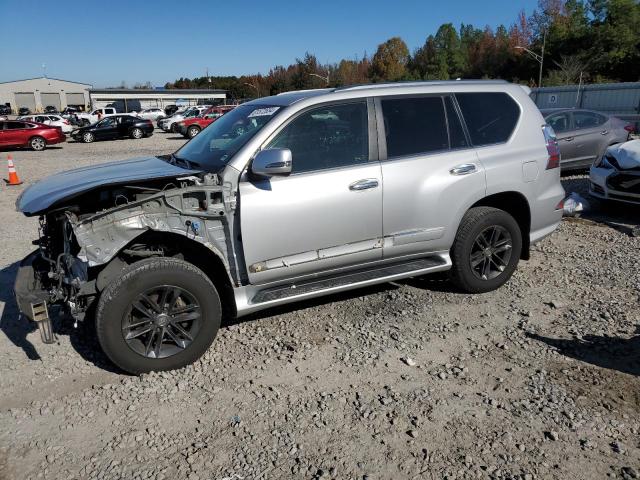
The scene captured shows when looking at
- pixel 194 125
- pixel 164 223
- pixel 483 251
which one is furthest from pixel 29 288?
pixel 194 125

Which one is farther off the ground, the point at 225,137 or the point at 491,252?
the point at 225,137

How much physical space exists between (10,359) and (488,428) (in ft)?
11.7

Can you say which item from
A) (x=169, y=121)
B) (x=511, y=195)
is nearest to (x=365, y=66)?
(x=169, y=121)

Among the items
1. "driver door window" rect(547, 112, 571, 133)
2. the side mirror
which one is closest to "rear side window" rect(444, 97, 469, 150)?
the side mirror

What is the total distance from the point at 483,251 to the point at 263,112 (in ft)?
7.92

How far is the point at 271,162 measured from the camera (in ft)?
11.3

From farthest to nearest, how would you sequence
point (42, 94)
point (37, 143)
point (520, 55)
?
point (42, 94), point (520, 55), point (37, 143)

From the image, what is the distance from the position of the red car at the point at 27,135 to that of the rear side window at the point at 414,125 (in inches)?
947

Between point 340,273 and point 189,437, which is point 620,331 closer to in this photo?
point 340,273

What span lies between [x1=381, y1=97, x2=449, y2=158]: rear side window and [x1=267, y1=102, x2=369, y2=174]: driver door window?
237mm

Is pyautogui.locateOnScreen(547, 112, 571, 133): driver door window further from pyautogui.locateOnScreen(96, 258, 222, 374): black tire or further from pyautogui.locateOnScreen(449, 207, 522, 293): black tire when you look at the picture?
pyautogui.locateOnScreen(96, 258, 222, 374): black tire

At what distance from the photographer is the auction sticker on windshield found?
3971 mm

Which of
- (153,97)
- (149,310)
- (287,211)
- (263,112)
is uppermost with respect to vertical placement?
(153,97)

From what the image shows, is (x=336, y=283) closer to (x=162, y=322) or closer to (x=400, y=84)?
(x=162, y=322)
